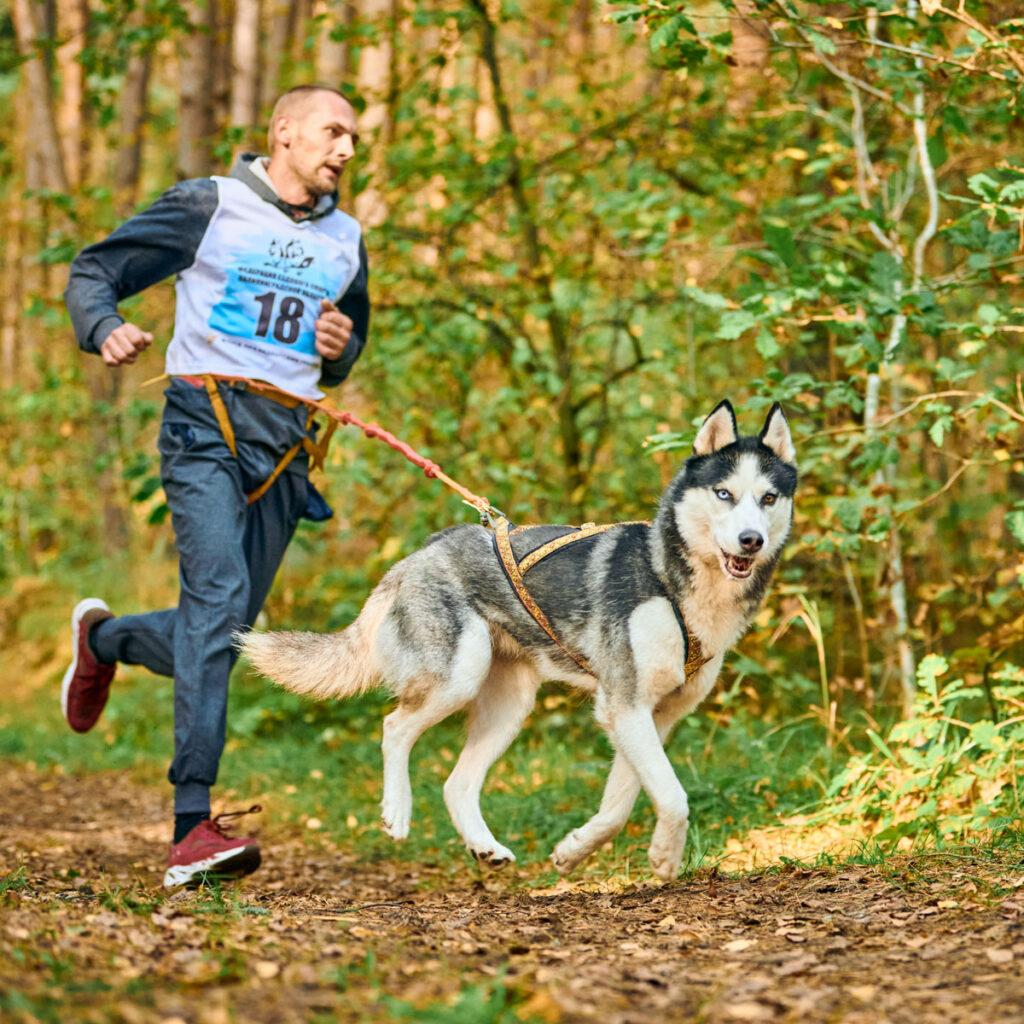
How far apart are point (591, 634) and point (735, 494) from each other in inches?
25.8

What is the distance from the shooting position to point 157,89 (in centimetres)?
2688

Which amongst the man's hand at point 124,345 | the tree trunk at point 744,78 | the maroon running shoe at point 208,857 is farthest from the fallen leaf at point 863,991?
the tree trunk at point 744,78

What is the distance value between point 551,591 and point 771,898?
1.23 m

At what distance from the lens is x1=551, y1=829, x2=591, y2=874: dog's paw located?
13.2ft

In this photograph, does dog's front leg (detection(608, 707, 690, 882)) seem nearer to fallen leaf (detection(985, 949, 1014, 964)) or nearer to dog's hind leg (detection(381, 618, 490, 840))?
dog's hind leg (detection(381, 618, 490, 840))

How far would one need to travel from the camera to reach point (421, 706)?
4227 millimetres

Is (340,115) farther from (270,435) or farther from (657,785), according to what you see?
(657,785)

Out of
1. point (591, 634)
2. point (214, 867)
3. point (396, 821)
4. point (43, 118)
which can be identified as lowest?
point (214, 867)

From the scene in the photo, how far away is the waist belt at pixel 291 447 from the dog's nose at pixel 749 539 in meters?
1.75

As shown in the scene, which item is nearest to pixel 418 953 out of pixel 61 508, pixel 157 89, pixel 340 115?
pixel 340 115

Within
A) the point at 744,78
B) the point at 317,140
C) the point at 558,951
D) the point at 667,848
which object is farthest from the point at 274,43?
the point at 558,951

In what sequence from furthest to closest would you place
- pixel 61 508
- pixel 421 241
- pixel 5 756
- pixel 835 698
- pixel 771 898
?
pixel 61 508
pixel 5 756
pixel 421 241
pixel 835 698
pixel 771 898

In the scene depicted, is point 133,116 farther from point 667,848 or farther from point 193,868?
point 667,848

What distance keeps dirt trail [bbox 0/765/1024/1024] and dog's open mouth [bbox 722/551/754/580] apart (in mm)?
895
